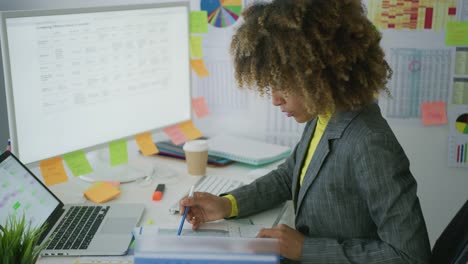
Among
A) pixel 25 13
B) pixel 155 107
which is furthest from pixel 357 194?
pixel 25 13

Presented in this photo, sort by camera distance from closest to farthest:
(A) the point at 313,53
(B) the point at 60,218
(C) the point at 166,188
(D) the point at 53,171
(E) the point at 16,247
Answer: (E) the point at 16,247 → (A) the point at 313,53 → (B) the point at 60,218 → (D) the point at 53,171 → (C) the point at 166,188

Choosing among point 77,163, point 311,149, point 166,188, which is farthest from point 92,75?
point 311,149

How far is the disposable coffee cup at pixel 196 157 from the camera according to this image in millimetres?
1620

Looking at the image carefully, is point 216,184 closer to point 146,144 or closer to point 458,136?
point 146,144

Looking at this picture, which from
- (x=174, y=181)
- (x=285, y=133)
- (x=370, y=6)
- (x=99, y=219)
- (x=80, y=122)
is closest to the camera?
(x=99, y=219)

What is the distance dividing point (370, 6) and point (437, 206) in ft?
2.41

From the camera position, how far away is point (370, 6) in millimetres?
1819

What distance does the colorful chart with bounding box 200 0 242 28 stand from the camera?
1917 mm

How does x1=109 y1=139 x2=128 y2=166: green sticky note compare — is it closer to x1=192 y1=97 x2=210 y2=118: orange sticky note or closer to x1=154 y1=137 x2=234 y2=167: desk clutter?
x1=154 y1=137 x2=234 y2=167: desk clutter

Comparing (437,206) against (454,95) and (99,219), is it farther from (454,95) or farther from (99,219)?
(99,219)

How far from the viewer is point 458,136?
6.08 feet

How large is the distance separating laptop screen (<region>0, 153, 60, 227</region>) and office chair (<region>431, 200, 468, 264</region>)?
2.76 ft

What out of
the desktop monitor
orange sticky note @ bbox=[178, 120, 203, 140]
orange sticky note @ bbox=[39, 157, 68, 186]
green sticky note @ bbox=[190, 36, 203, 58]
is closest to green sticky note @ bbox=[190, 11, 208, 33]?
green sticky note @ bbox=[190, 36, 203, 58]

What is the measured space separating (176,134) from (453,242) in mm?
941
